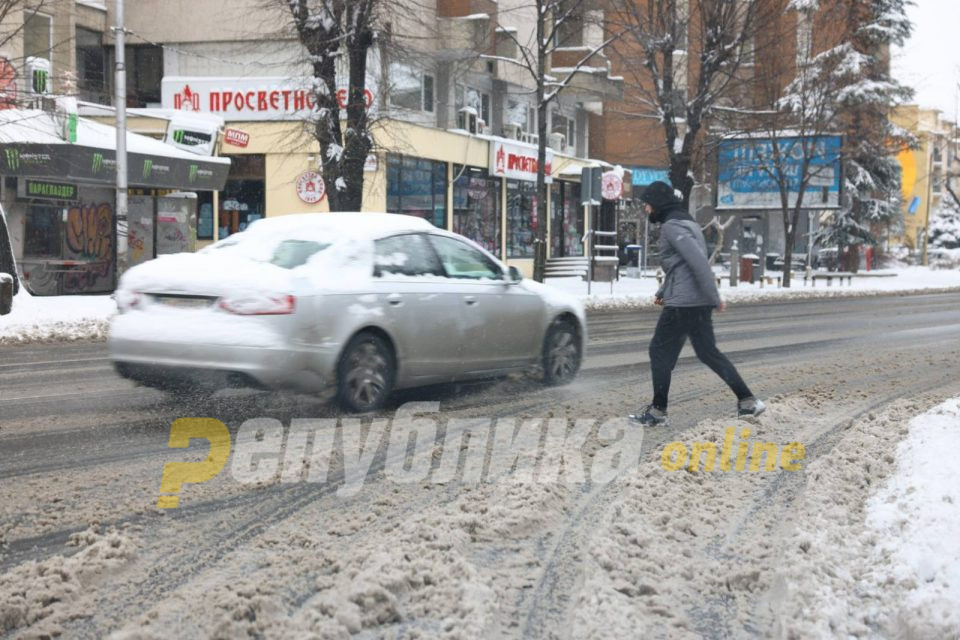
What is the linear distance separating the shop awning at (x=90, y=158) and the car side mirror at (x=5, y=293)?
301cm

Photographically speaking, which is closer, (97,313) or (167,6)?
(97,313)

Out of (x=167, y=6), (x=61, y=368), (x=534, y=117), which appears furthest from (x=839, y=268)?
(x=61, y=368)

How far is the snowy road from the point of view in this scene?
393 centimetres

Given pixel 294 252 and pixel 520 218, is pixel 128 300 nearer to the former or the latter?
pixel 294 252

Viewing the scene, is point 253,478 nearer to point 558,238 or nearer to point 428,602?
point 428,602

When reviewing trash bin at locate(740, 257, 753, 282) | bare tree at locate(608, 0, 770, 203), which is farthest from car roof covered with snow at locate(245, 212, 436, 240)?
trash bin at locate(740, 257, 753, 282)

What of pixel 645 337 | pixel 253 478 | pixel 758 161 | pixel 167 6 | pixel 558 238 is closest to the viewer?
pixel 253 478

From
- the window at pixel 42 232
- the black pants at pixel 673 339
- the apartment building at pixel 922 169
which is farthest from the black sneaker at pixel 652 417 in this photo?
the apartment building at pixel 922 169

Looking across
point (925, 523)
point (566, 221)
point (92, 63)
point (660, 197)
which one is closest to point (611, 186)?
point (566, 221)

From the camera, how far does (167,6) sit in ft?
102

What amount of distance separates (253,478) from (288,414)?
205cm

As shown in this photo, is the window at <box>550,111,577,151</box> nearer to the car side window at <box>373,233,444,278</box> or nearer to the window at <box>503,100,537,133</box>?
the window at <box>503,100,537,133</box>

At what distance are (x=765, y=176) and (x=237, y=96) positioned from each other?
19.2 m

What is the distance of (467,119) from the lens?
112 feet
